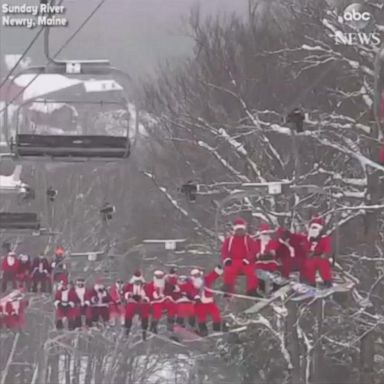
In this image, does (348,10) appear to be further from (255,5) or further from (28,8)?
(28,8)

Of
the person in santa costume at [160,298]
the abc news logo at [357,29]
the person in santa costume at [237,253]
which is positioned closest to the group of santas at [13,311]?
the person in santa costume at [160,298]

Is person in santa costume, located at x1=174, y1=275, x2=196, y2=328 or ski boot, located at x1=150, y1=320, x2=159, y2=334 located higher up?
person in santa costume, located at x1=174, y1=275, x2=196, y2=328

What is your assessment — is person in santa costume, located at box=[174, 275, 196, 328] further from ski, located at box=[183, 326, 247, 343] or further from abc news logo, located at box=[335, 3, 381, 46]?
abc news logo, located at box=[335, 3, 381, 46]

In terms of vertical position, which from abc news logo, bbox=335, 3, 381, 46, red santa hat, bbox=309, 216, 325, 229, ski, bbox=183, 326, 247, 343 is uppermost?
abc news logo, bbox=335, 3, 381, 46

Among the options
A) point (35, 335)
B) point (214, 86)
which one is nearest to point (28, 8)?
point (214, 86)

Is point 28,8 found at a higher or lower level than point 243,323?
higher

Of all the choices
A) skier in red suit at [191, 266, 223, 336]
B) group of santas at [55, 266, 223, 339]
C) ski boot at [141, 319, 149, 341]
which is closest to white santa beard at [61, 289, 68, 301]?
group of santas at [55, 266, 223, 339]
